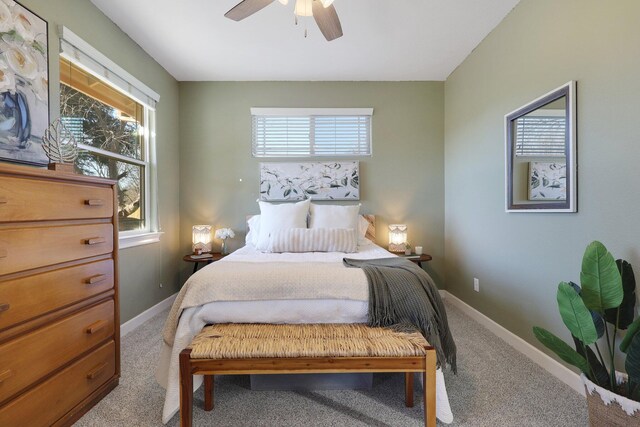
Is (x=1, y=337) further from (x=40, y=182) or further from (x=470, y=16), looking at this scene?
(x=470, y=16)

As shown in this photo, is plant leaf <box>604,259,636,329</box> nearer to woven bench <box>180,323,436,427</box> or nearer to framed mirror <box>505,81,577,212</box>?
framed mirror <box>505,81,577,212</box>

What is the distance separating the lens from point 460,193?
312cm

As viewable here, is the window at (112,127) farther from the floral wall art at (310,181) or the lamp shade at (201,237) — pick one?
the floral wall art at (310,181)

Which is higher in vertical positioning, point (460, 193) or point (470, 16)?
point (470, 16)

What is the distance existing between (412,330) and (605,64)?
175 cm

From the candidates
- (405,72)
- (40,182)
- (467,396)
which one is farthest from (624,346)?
(405,72)

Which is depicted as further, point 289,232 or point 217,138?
point 217,138

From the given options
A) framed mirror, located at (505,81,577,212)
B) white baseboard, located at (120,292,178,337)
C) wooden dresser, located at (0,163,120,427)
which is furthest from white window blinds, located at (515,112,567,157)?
white baseboard, located at (120,292,178,337)

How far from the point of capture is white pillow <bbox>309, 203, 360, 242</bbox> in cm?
300

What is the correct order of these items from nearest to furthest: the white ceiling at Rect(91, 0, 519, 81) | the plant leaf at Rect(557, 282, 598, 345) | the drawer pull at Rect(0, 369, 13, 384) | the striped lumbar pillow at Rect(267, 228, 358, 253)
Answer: the drawer pull at Rect(0, 369, 13, 384), the plant leaf at Rect(557, 282, 598, 345), the white ceiling at Rect(91, 0, 519, 81), the striped lumbar pillow at Rect(267, 228, 358, 253)

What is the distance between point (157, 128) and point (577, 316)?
3.62 m

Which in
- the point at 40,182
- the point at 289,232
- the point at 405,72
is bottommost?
the point at 289,232

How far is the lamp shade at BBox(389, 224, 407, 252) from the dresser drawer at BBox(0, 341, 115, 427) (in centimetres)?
263

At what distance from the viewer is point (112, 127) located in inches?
100
